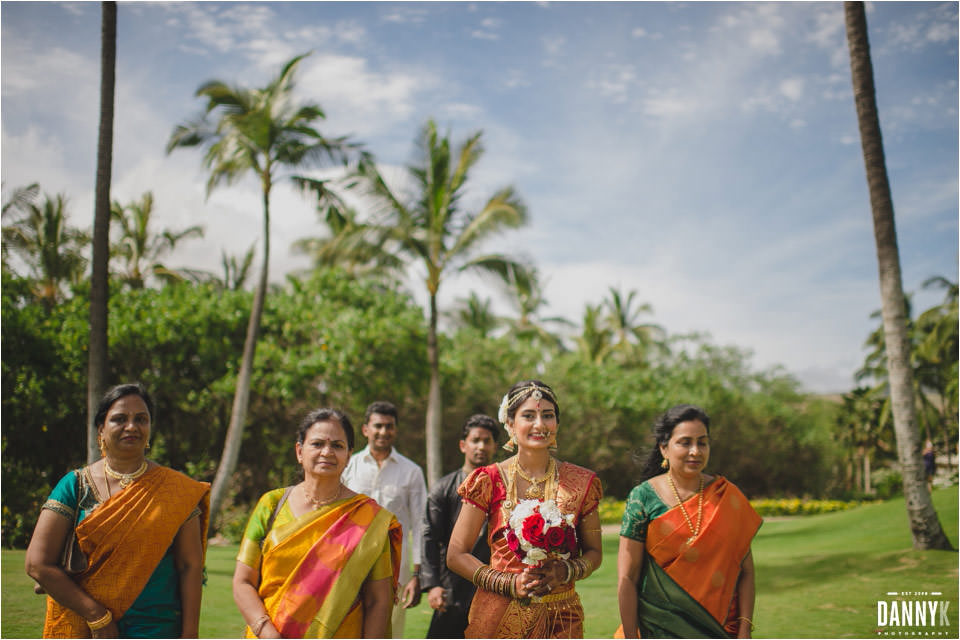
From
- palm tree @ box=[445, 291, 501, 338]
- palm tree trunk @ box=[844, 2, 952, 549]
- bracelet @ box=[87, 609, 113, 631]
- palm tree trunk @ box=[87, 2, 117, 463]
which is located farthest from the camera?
palm tree @ box=[445, 291, 501, 338]

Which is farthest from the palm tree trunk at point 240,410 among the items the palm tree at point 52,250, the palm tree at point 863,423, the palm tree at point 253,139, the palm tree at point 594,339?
the palm tree at point 863,423

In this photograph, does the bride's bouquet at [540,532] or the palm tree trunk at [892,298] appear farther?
the palm tree trunk at [892,298]

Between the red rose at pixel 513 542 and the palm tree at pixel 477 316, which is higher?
the palm tree at pixel 477 316

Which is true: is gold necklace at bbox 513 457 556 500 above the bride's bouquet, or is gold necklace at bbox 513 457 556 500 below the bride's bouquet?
above

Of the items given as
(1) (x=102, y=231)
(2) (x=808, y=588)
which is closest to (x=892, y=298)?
(2) (x=808, y=588)

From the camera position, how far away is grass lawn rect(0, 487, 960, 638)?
24.8ft

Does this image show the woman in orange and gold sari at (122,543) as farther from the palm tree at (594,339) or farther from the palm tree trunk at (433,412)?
the palm tree at (594,339)

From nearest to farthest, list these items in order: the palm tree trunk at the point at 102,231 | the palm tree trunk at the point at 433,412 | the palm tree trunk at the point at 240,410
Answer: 1. the palm tree trunk at the point at 102,231
2. the palm tree trunk at the point at 240,410
3. the palm tree trunk at the point at 433,412

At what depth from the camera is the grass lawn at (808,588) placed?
755 centimetres

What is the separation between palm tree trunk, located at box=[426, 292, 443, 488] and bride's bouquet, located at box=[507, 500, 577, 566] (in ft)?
42.8

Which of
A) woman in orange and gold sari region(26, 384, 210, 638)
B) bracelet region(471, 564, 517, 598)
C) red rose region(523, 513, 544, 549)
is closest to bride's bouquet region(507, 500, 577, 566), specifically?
red rose region(523, 513, 544, 549)

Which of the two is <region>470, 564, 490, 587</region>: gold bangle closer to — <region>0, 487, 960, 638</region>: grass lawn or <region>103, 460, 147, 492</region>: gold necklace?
<region>103, 460, 147, 492</region>: gold necklace

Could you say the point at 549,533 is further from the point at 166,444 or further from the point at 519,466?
the point at 166,444

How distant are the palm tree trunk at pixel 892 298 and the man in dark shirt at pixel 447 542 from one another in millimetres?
7266
